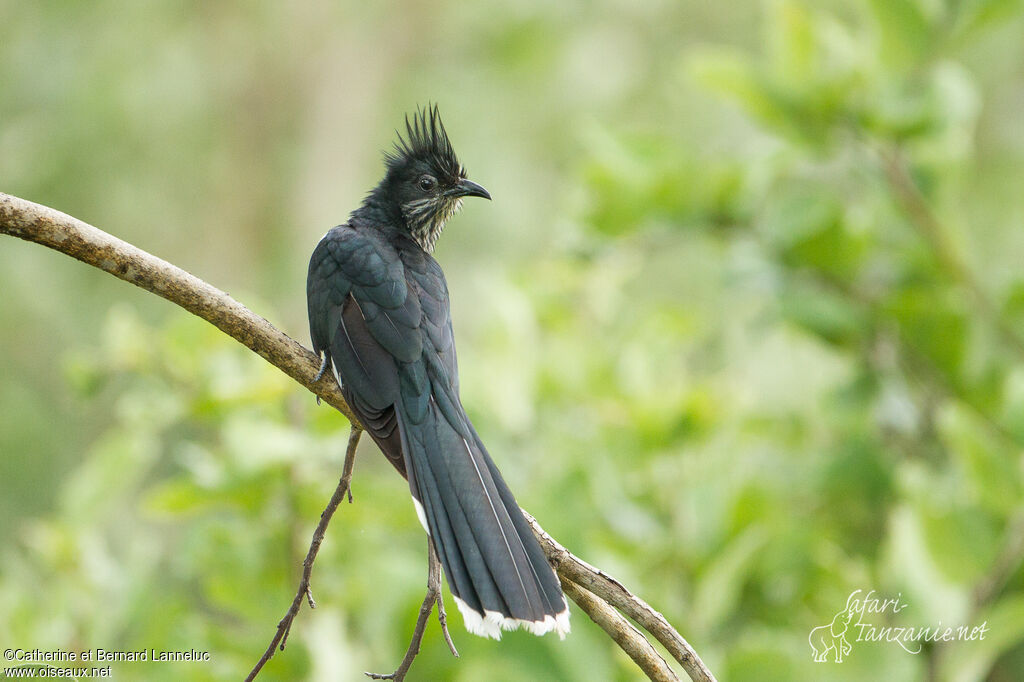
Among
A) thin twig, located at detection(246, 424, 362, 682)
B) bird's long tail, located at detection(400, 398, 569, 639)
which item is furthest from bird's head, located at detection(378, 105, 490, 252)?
thin twig, located at detection(246, 424, 362, 682)

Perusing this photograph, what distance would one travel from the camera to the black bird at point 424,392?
2119mm

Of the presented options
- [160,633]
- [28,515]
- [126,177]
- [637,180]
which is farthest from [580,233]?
[126,177]

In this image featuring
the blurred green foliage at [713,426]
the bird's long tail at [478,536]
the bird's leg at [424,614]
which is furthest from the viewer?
the blurred green foliage at [713,426]

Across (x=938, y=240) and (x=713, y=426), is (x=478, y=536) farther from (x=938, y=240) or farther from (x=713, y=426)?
(x=938, y=240)

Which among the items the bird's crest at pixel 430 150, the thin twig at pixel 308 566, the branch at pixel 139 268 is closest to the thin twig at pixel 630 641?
the thin twig at pixel 308 566

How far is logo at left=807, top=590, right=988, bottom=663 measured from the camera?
2997 mm

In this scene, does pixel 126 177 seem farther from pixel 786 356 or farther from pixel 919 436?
pixel 919 436

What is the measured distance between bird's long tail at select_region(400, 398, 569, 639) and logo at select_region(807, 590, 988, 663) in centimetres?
124

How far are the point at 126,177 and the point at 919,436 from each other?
27.6 ft

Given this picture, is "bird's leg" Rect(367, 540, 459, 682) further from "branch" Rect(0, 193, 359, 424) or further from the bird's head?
the bird's head

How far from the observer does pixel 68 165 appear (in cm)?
922

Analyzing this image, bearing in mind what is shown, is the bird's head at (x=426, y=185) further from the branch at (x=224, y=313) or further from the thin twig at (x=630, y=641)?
the thin twig at (x=630, y=641)

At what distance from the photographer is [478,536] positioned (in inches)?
88.7

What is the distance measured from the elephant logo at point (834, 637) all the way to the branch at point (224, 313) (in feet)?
4.40
